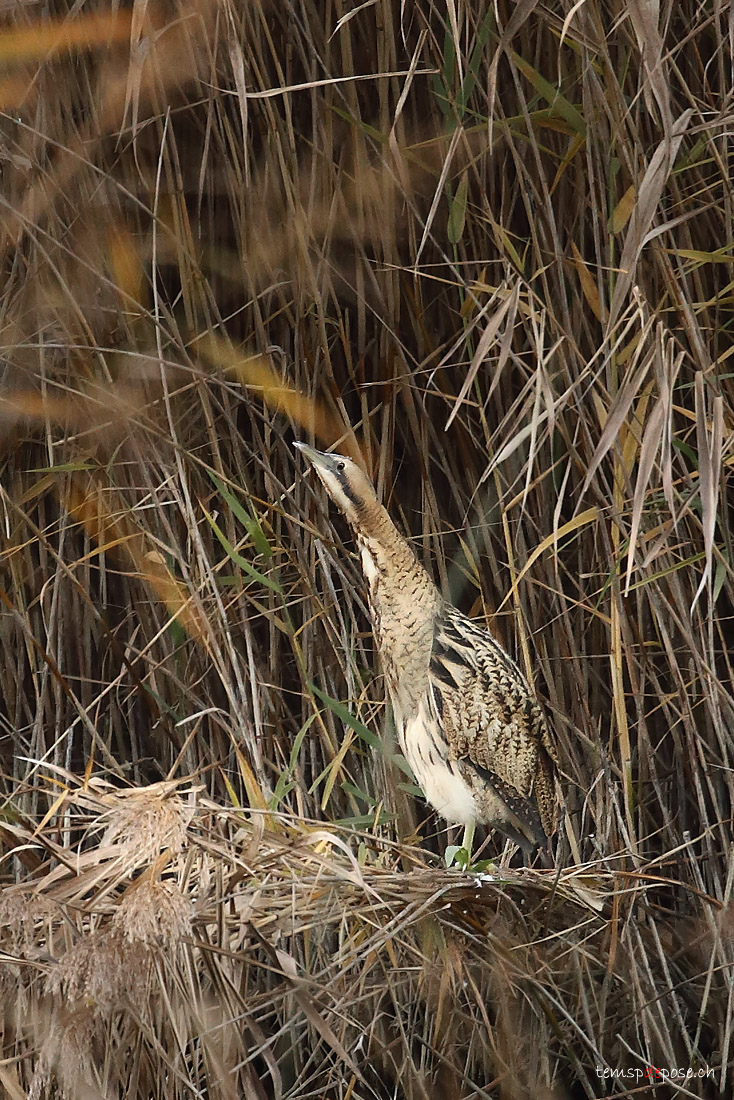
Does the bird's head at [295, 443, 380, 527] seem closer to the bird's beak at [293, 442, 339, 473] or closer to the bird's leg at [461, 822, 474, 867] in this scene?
the bird's beak at [293, 442, 339, 473]

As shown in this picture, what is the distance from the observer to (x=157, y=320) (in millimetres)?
1130

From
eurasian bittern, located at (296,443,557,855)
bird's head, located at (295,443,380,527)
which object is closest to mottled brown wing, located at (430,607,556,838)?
eurasian bittern, located at (296,443,557,855)

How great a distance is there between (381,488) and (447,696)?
0.70 ft

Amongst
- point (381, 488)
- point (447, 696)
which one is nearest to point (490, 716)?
point (447, 696)

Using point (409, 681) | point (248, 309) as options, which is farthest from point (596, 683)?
point (248, 309)

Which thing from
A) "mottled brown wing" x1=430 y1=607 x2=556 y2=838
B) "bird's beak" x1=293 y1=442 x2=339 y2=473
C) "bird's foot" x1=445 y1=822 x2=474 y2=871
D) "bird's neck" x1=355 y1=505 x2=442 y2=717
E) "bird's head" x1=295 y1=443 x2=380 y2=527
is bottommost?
"bird's foot" x1=445 y1=822 x2=474 y2=871

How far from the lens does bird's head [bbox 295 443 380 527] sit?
1101 millimetres

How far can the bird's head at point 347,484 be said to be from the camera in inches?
43.3

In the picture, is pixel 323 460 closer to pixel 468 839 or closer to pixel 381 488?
pixel 381 488

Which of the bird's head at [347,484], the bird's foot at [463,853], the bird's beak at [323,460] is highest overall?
the bird's beak at [323,460]

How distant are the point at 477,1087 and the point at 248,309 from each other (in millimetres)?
766

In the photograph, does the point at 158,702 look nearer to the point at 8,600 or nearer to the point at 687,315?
the point at 8,600

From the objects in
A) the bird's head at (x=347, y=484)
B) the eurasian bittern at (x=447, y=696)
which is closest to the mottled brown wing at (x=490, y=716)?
the eurasian bittern at (x=447, y=696)

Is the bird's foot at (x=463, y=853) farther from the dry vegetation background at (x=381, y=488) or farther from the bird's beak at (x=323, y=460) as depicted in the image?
the bird's beak at (x=323, y=460)
